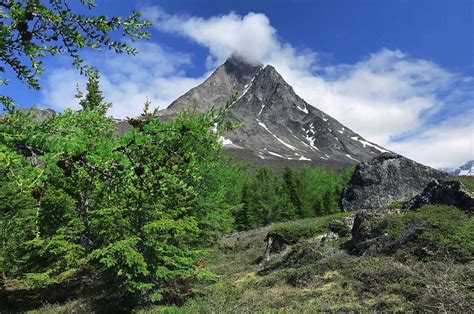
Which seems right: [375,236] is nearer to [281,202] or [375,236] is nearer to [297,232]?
[297,232]

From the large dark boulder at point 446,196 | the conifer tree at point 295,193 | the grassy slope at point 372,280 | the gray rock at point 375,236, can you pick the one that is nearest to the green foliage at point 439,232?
the grassy slope at point 372,280

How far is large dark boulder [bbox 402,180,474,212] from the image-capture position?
55.7 ft

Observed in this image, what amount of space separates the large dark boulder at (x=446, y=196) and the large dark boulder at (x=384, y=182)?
1246cm

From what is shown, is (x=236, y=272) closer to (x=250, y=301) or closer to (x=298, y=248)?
(x=298, y=248)

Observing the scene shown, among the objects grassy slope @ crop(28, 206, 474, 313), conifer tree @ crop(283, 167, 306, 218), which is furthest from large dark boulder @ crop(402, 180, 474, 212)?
conifer tree @ crop(283, 167, 306, 218)

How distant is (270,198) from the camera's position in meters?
60.1

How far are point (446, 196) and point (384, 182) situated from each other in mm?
16302

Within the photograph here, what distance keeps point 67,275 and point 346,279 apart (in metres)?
13.1

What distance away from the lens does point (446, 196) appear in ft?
61.1

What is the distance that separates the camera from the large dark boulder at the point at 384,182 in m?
33.9

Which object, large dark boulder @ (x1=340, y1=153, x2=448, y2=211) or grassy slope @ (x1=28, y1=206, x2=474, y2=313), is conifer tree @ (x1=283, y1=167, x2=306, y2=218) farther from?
grassy slope @ (x1=28, y1=206, x2=474, y2=313)

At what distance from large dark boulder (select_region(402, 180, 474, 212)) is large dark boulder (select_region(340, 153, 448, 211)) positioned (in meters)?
12.5

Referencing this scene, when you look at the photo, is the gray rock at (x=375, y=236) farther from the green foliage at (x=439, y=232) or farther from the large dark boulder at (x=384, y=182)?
the large dark boulder at (x=384, y=182)

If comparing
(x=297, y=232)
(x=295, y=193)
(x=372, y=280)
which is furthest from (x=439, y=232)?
(x=295, y=193)
